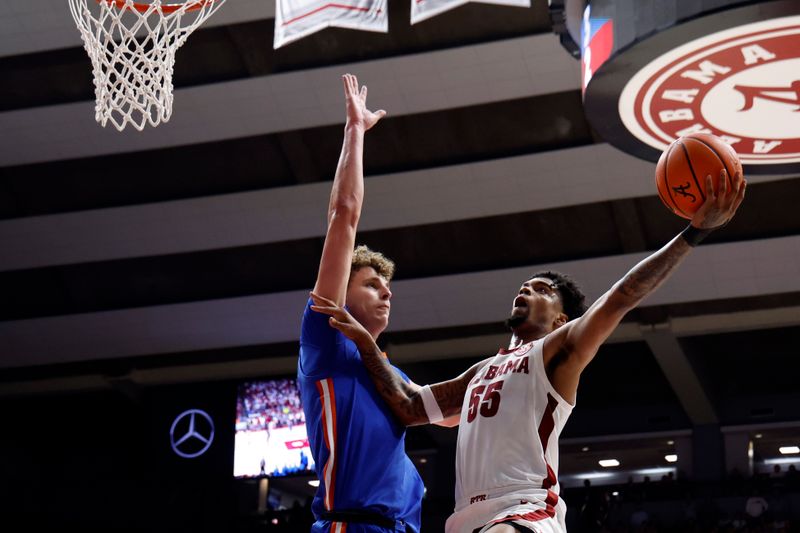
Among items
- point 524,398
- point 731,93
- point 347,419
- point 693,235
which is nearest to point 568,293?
point 524,398

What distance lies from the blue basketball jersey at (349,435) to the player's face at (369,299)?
0.66 ft

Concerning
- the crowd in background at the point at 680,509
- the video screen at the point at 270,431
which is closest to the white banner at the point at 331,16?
the crowd in background at the point at 680,509

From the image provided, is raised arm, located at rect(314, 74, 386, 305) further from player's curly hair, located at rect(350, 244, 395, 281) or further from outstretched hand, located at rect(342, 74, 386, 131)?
player's curly hair, located at rect(350, 244, 395, 281)

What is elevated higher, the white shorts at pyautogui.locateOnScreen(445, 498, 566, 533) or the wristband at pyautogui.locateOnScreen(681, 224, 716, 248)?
the wristband at pyautogui.locateOnScreen(681, 224, 716, 248)

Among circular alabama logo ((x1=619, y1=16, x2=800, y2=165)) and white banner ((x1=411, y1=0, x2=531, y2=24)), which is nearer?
circular alabama logo ((x1=619, y1=16, x2=800, y2=165))

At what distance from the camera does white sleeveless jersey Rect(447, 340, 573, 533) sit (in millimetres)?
4223

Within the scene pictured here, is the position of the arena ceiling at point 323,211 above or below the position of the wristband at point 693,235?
above

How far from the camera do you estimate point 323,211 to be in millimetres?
17719

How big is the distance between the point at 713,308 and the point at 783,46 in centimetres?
1077

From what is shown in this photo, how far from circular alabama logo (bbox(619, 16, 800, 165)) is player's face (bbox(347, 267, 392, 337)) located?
3956 mm

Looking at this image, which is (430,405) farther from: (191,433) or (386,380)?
(191,433)

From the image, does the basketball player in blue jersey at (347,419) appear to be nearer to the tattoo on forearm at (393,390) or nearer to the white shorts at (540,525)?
the tattoo on forearm at (393,390)

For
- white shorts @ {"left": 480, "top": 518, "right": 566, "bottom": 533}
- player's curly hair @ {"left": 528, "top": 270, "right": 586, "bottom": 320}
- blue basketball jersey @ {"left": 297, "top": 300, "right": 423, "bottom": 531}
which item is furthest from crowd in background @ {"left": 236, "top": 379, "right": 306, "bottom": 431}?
white shorts @ {"left": 480, "top": 518, "right": 566, "bottom": 533}

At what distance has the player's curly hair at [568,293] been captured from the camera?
493 cm
